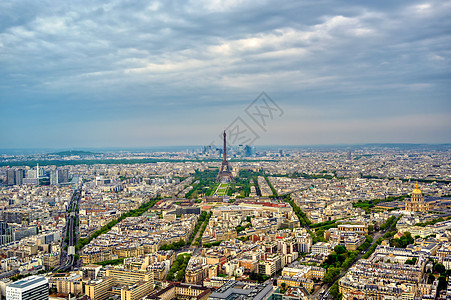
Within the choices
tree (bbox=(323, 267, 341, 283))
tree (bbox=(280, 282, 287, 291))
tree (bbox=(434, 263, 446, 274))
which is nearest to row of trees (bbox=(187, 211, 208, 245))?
tree (bbox=(280, 282, 287, 291))

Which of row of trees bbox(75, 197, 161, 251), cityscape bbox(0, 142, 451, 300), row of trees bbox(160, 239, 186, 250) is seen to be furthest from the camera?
row of trees bbox(75, 197, 161, 251)

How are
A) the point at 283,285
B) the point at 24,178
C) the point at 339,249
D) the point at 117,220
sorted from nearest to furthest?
the point at 283,285, the point at 339,249, the point at 117,220, the point at 24,178

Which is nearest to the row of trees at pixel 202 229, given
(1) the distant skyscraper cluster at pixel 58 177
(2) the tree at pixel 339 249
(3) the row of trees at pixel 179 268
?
(3) the row of trees at pixel 179 268

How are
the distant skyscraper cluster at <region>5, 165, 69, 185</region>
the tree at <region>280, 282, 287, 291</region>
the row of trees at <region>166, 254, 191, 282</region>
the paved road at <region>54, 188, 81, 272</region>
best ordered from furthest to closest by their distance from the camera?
the distant skyscraper cluster at <region>5, 165, 69, 185</region> < the paved road at <region>54, 188, 81, 272</region> < the row of trees at <region>166, 254, 191, 282</region> < the tree at <region>280, 282, 287, 291</region>

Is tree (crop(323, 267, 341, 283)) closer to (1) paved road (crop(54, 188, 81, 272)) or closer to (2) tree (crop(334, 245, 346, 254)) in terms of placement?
(2) tree (crop(334, 245, 346, 254))

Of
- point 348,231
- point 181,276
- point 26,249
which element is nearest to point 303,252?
point 348,231

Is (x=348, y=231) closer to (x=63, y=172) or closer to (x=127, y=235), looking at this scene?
(x=127, y=235)

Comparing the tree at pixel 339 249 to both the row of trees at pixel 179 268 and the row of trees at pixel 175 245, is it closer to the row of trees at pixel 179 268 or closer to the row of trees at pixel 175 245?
the row of trees at pixel 179 268

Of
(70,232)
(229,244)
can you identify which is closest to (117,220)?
(70,232)

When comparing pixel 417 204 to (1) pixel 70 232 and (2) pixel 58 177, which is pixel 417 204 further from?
(2) pixel 58 177

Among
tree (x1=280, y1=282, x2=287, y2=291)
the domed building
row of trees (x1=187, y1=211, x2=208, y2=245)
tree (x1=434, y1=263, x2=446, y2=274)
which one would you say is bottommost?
tree (x1=280, y1=282, x2=287, y2=291)

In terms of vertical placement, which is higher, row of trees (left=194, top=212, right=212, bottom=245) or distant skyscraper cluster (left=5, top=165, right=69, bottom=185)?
distant skyscraper cluster (left=5, top=165, right=69, bottom=185)
